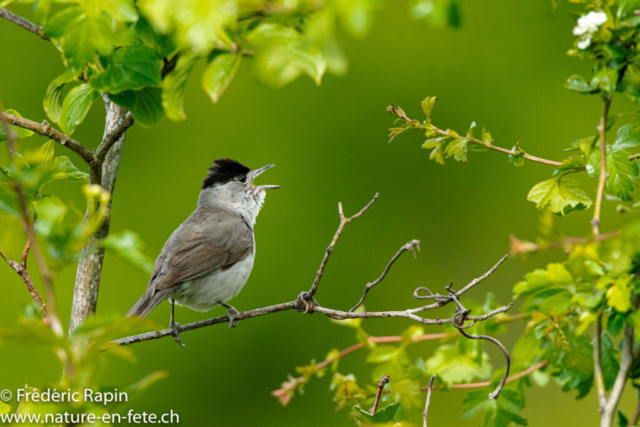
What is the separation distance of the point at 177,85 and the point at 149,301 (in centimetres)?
194

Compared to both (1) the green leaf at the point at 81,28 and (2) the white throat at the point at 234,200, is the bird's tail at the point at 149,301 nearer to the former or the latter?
(2) the white throat at the point at 234,200

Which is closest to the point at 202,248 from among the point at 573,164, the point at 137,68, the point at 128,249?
the point at 137,68

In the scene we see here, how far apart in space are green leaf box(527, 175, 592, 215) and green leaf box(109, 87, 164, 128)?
3.08 ft

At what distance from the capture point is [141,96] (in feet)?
5.17

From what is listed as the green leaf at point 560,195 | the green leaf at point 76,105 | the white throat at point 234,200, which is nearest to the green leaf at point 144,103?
the green leaf at point 76,105

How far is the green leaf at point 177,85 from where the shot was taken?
1.35 metres

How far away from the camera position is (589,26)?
1.26 m

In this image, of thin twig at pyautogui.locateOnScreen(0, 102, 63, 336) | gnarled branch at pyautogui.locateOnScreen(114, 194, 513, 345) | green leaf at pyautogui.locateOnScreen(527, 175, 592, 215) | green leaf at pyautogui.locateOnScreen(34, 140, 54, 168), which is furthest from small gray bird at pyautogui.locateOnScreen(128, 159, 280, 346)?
thin twig at pyautogui.locateOnScreen(0, 102, 63, 336)

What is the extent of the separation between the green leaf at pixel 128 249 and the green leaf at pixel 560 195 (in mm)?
1039

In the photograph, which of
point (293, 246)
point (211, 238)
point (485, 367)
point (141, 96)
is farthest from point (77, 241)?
point (293, 246)

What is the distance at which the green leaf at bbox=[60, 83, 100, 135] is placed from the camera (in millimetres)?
1569

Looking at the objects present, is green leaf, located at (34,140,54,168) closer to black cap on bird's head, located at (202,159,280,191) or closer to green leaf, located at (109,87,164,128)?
green leaf, located at (109,87,164,128)

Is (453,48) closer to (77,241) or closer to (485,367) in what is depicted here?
(485,367)

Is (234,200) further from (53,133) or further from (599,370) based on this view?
(599,370)
